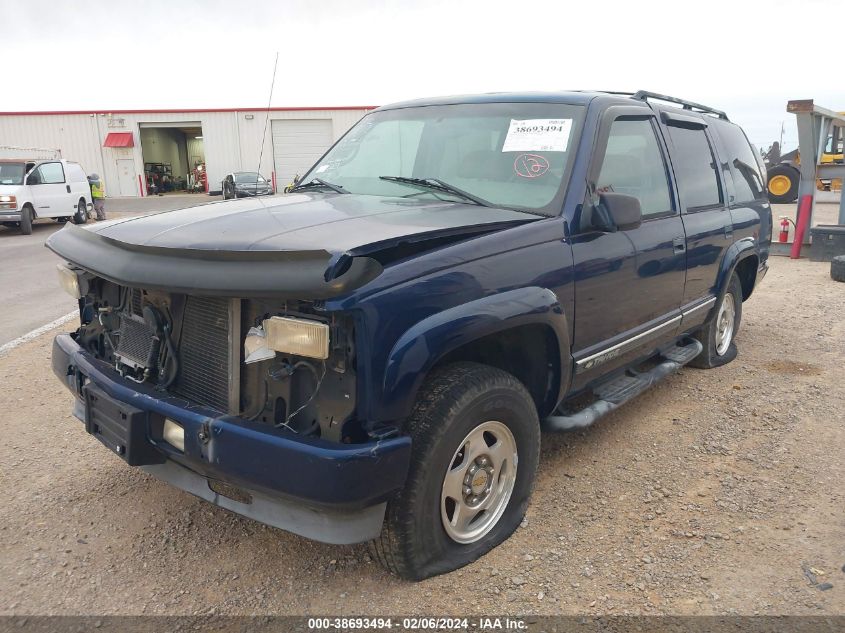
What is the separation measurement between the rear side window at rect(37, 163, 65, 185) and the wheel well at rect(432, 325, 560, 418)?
710 inches

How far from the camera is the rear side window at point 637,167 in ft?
11.5

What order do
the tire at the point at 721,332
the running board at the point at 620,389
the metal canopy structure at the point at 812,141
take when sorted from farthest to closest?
the metal canopy structure at the point at 812,141
the tire at the point at 721,332
the running board at the point at 620,389

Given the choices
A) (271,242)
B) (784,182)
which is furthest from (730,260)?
(784,182)

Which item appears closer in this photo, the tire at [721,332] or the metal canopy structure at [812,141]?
the tire at [721,332]

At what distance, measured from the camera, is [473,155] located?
11.5ft

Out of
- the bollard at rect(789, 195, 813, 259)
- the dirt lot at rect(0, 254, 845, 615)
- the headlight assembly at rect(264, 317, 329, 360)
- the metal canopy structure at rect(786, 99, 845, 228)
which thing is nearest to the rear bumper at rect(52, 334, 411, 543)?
the headlight assembly at rect(264, 317, 329, 360)

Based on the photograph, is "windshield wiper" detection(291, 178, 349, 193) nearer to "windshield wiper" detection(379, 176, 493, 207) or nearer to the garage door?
"windshield wiper" detection(379, 176, 493, 207)

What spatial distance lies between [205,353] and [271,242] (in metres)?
0.54

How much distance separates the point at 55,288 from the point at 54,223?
40.2 ft

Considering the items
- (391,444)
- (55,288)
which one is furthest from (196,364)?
(55,288)

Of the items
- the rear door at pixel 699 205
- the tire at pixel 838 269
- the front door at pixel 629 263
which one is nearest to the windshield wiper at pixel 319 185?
the front door at pixel 629 263

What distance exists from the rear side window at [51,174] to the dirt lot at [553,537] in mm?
15352

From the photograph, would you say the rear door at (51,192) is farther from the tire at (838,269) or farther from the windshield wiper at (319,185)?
the tire at (838,269)

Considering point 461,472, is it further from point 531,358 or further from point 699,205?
point 699,205
